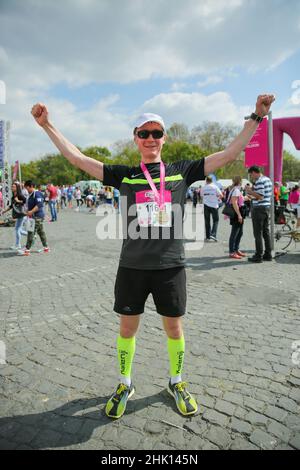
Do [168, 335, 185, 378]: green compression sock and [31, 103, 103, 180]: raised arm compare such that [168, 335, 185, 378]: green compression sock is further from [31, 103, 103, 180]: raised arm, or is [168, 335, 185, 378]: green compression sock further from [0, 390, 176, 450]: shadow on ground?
[31, 103, 103, 180]: raised arm

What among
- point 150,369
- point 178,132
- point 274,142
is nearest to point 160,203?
point 150,369

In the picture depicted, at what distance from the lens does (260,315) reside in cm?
450

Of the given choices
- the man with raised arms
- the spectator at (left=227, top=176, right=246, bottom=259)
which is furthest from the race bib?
the spectator at (left=227, top=176, right=246, bottom=259)

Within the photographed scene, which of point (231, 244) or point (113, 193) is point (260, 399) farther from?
point (113, 193)

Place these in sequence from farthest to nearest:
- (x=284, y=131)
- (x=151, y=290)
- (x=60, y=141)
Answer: (x=284, y=131), (x=60, y=141), (x=151, y=290)

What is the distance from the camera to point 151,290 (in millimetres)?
2561

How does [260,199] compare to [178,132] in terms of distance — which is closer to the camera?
[260,199]

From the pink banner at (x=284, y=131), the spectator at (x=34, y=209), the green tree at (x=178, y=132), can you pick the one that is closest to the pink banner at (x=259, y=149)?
the pink banner at (x=284, y=131)

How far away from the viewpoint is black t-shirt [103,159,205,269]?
2463mm

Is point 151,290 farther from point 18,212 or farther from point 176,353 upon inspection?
point 18,212

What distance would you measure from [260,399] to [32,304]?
3523 mm

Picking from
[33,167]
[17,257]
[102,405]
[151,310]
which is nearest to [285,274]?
[151,310]

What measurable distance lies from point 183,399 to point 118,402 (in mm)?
500

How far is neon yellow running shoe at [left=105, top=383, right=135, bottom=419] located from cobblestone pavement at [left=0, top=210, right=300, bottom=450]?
0.05 m
